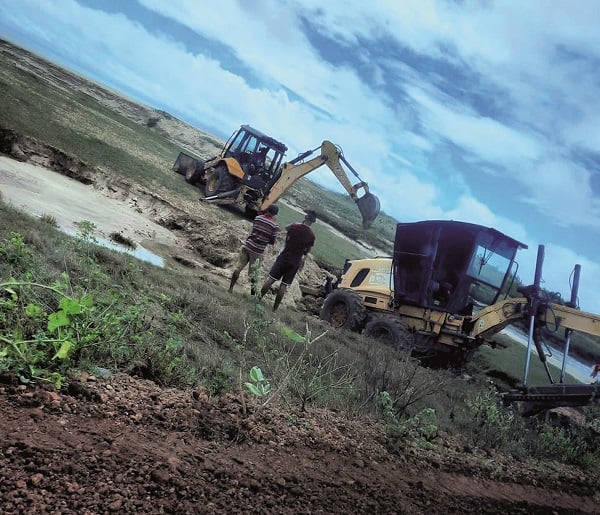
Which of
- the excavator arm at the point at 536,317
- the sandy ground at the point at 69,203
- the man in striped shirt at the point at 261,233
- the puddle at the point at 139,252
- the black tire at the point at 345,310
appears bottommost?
the puddle at the point at 139,252

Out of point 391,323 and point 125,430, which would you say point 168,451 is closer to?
point 125,430

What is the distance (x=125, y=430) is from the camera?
7.79ft

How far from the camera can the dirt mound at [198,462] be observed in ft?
6.23

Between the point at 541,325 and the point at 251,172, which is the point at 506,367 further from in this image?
the point at 251,172

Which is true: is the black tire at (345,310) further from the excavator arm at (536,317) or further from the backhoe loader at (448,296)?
the excavator arm at (536,317)

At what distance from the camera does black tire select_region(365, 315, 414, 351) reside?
31.9 feet

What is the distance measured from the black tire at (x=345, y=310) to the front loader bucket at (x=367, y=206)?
10.7 ft

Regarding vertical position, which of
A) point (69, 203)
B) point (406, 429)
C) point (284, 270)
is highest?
point (284, 270)

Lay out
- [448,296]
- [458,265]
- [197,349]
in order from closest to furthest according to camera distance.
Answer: [197,349], [458,265], [448,296]

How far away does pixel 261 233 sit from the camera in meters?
8.48

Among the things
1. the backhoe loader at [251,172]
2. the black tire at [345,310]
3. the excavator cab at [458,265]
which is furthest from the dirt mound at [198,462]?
the backhoe loader at [251,172]

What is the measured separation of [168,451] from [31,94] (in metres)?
21.7

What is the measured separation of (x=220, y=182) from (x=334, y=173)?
4763mm

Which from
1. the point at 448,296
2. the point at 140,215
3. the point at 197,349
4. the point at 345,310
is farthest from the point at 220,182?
the point at 197,349
